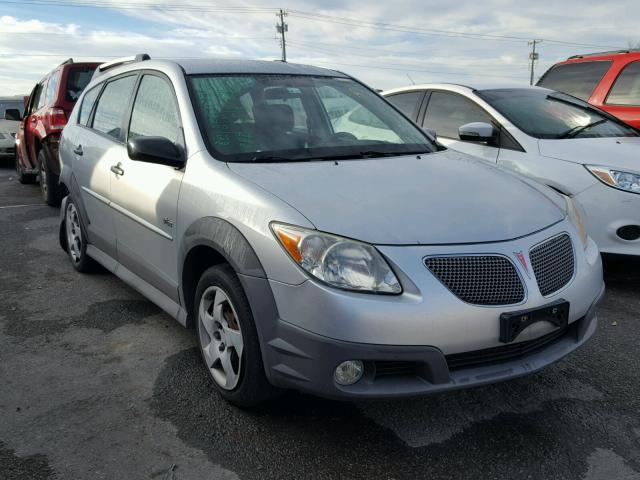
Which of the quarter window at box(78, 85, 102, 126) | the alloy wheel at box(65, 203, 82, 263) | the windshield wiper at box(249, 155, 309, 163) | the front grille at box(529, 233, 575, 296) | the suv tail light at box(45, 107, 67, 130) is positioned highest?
the quarter window at box(78, 85, 102, 126)

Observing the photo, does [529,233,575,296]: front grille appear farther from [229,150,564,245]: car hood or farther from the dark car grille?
the dark car grille

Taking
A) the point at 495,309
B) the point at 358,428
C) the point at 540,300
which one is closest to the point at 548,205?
the point at 540,300

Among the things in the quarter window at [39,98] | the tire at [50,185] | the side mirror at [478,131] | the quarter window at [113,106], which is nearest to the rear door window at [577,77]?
the side mirror at [478,131]

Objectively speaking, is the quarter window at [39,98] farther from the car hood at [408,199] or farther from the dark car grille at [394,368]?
the dark car grille at [394,368]

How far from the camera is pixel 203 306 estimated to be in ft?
9.72

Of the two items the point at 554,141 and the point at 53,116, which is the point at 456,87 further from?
the point at 53,116

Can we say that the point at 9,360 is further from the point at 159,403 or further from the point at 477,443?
the point at 477,443

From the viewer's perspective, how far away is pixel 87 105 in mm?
4902

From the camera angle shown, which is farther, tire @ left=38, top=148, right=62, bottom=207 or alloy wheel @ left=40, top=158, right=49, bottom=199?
alloy wheel @ left=40, top=158, right=49, bottom=199

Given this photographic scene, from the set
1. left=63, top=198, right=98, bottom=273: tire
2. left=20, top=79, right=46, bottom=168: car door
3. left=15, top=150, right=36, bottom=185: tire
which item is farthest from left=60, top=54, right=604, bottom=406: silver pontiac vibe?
left=15, top=150, right=36, bottom=185: tire

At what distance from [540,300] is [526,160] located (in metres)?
2.63

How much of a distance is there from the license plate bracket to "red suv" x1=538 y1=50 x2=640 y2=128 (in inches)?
202

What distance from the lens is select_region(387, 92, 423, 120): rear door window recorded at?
241 inches

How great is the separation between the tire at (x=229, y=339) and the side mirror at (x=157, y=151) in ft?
2.06
